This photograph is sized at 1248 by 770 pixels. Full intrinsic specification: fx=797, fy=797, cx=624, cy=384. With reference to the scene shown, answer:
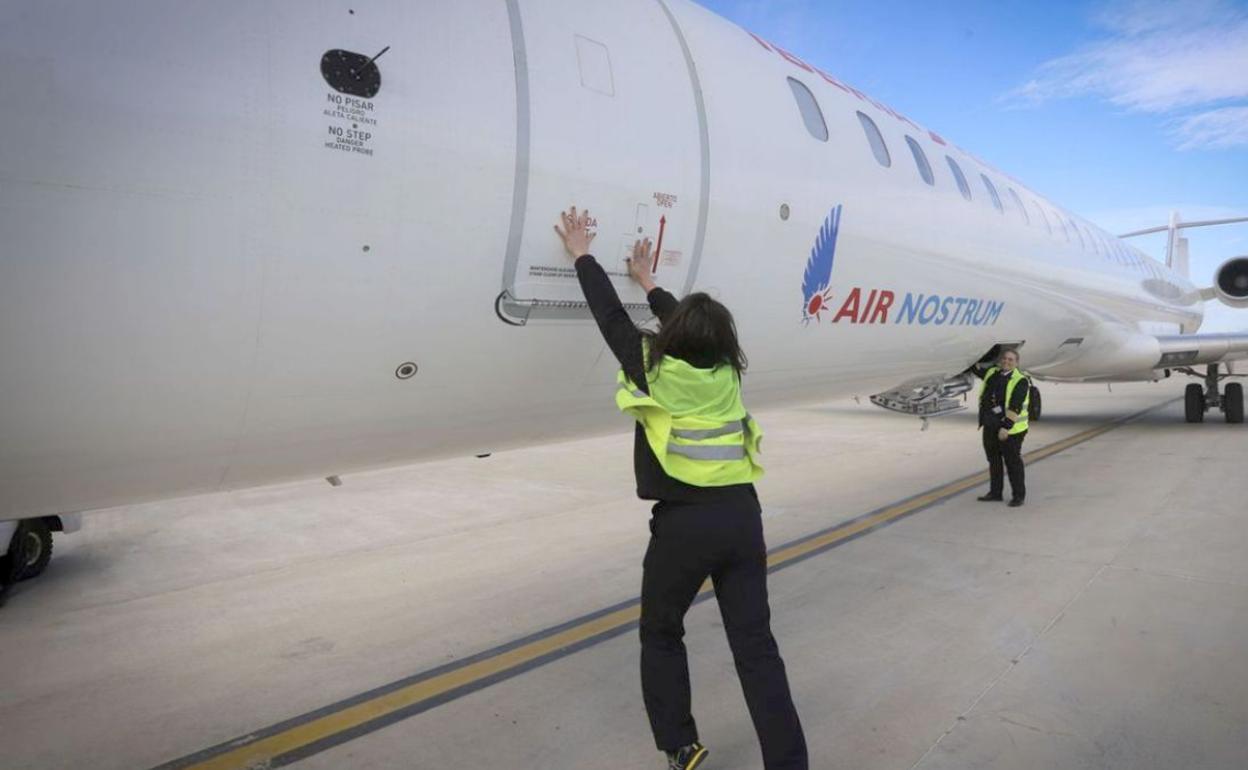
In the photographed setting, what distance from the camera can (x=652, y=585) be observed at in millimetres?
2727

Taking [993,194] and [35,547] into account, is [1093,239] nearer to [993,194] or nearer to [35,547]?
[993,194]

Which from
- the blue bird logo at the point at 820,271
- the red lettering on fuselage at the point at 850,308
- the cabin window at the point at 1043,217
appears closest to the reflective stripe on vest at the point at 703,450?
the blue bird logo at the point at 820,271

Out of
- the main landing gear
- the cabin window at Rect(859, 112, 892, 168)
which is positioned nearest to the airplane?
the cabin window at Rect(859, 112, 892, 168)

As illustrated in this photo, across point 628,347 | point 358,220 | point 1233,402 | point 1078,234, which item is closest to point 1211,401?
point 1233,402

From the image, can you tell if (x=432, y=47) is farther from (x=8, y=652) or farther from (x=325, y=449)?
(x=8, y=652)

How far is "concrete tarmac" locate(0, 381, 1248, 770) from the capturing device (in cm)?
324

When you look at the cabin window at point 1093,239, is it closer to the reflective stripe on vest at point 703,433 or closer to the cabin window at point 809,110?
the cabin window at point 809,110

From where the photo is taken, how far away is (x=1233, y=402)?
14055 mm

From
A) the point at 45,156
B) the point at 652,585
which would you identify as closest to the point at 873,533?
the point at 652,585

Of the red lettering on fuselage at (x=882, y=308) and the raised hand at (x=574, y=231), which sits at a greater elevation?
the raised hand at (x=574, y=231)

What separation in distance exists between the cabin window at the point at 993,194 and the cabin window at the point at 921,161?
1.42 meters

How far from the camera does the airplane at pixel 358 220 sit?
1.76 meters

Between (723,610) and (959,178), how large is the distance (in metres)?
4.41

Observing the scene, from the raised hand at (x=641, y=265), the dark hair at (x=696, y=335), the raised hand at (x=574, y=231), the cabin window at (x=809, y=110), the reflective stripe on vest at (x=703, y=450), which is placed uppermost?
the cabin window at (x=809, y=110)
